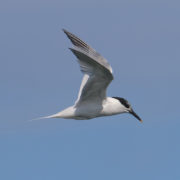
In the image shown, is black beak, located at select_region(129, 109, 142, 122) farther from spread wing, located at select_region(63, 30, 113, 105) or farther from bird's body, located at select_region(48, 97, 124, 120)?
spread wing, located at select_region(63, 30, 113, 105)

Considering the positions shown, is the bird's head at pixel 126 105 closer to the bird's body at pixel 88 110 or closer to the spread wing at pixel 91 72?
the bird's body at pixel 88 110

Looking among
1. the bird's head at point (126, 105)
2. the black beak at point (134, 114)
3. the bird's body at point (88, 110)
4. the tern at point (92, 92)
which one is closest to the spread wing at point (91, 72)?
the tern at point (92, 92)

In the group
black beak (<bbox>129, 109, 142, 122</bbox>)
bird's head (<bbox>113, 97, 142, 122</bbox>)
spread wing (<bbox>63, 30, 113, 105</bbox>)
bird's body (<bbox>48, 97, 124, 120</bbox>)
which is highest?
spread wing (<bbox>63, 30, 113, 105</bbox>)

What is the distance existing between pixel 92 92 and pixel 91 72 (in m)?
0.98

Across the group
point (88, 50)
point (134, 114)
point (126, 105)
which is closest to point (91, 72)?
point (88, 50)

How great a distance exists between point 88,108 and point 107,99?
615 millimetres

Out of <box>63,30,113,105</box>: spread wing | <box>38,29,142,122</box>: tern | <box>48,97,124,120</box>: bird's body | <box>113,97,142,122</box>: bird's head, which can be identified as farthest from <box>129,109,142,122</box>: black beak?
<box>63,30,113,105</box>: spread wing

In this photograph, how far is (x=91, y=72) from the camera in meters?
15.7

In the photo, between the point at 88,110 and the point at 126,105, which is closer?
the point at 88,110

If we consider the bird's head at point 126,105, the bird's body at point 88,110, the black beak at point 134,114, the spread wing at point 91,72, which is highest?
the spread wing at point 91,72

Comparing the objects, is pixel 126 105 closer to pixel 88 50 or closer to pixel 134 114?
pixel 134 114

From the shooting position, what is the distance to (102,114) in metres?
16.8

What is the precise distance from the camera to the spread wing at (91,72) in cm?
1512

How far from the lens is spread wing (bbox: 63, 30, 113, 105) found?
1512 centimetres
